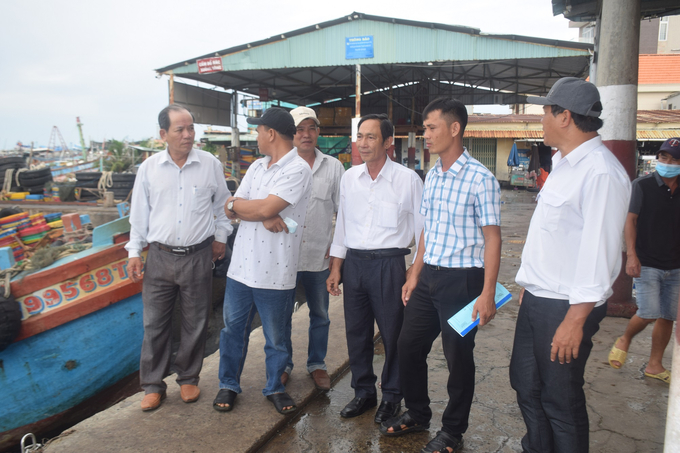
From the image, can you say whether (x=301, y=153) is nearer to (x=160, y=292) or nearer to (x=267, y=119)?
(x=267, y=119)

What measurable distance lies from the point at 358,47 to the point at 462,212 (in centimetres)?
1292

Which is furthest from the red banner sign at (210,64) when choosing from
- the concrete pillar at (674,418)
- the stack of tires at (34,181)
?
the concrete pillar at (674,418)

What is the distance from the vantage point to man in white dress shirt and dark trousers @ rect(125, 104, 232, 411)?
10.2 ft

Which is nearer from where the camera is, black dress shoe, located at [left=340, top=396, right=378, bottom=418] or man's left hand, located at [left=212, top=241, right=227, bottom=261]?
black dress shoe, located at [left=340, top=396, right=378, bottom=418]

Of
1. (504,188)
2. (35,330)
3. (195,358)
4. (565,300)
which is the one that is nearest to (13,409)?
(35,330)

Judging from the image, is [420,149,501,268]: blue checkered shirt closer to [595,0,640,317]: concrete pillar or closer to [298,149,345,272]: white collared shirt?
→ [298,149,345,272]: white collared shirt

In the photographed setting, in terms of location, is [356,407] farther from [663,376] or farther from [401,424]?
[663,376]

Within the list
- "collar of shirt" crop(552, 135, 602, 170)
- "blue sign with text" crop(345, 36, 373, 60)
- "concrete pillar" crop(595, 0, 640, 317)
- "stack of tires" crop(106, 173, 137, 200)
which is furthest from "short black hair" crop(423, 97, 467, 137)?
"blue sign with text" crop(345, 36, 373, 60)

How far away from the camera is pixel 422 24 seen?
13.5 meters

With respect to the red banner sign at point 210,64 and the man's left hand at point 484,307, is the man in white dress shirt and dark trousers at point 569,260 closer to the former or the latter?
the man's left hand at point 484,307

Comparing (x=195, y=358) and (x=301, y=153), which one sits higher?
(x=301, y=153)

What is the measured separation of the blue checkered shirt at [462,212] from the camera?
2393mm

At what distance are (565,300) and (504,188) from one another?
2517 centimetres

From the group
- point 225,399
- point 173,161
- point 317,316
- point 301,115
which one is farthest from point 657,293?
point 173,161
